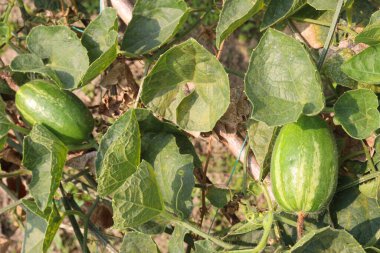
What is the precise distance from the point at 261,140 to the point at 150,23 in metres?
0.48

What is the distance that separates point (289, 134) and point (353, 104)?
0.18m

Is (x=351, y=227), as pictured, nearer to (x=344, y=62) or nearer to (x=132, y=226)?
(x=344, y=62)

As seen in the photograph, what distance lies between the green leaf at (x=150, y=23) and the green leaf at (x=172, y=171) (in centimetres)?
28

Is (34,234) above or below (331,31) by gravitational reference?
below

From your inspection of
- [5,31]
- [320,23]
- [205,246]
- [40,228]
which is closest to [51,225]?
[40,228]


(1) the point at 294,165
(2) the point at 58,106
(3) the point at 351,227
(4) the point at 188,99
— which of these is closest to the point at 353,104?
(1) the point at 294,165

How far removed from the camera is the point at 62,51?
174 centimetres

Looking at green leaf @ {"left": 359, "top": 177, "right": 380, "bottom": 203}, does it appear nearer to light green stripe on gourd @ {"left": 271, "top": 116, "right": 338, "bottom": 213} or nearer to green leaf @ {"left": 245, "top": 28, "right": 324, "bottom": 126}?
light green stripe on gourd @ {"left": 271, "top": 116, "right": 338, "bottom": 213}

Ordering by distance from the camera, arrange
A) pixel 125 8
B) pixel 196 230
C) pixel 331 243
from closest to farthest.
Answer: pixel 331 243 → pixel 196 230 → pixel 125 8

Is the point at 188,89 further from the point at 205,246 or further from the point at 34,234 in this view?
the point at 34,234

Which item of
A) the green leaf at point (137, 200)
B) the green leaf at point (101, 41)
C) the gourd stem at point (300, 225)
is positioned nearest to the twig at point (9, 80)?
the green leaf at point (101, 41)

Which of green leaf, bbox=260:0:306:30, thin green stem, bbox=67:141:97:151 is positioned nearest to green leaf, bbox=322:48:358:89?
green leaf, bbox=260:0:306:30

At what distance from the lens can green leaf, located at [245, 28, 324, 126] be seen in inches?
55.7

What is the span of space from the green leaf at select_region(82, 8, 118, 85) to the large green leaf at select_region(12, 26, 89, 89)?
30 millimetres
